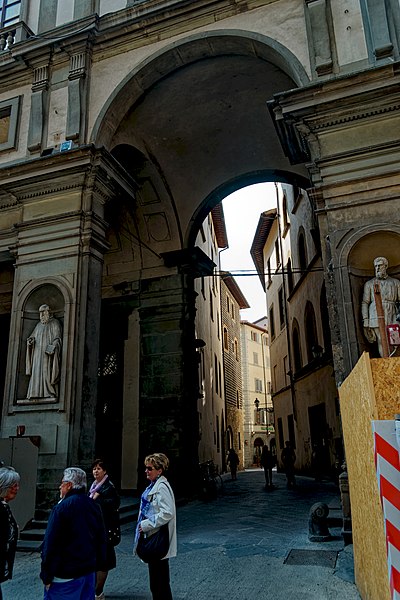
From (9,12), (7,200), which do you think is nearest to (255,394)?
(9,12)

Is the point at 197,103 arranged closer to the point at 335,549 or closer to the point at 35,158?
the point at 35,158

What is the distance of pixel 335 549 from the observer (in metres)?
5.86

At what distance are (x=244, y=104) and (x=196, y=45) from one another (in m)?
2.56

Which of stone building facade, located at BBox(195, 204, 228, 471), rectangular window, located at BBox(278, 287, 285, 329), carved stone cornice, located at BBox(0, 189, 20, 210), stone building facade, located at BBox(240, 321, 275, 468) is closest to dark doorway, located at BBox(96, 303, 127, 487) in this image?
stone building facade, located at BBox(195, 204, 228, 471)

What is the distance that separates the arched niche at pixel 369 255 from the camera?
269 inches

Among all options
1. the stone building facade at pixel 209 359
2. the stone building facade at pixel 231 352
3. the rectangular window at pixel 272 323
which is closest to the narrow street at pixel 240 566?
the stone building facade at pixel 209 359

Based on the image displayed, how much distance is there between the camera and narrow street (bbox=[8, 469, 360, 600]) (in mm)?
4598

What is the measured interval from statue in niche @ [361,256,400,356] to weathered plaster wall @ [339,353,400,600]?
2.10 metres

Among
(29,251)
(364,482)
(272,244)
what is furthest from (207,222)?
(364,482)

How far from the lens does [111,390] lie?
13.2 meters

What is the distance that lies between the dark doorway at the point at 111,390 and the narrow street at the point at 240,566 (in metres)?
4.54

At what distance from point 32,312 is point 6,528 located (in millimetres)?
6193

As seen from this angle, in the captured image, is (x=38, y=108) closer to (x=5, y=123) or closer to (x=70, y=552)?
(x=5, y=123)

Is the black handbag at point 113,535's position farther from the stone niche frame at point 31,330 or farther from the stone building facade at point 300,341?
the stone building facade at point 300,341
